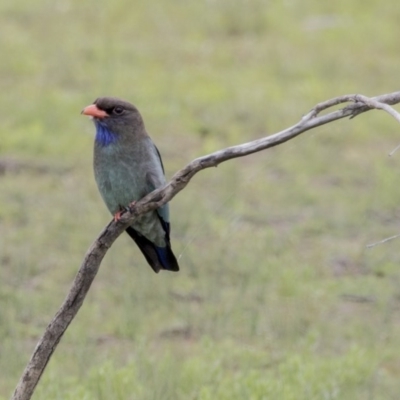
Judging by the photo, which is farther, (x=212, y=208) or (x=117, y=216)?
(x=212, y=208)

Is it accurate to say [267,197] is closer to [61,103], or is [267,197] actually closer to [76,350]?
[61,103]

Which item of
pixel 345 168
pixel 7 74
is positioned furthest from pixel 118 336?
pixel 7 74

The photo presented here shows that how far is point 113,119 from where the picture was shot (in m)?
4.71

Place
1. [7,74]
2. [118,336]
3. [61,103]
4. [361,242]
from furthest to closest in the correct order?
[7,74] → [61,103] → [361,242] → [118,336]

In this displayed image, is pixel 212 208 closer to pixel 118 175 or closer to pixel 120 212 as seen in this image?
pixel 118 175

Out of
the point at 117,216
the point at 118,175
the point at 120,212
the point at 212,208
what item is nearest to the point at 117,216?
the point at 117,216

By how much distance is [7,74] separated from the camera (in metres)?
11.3

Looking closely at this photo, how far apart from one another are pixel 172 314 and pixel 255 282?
722 millimetres

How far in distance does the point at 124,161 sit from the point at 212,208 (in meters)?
3.71

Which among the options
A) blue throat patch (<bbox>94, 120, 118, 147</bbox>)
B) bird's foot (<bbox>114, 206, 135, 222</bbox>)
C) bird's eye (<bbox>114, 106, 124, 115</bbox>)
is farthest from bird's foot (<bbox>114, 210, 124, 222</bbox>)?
bird's eye (<bbox>114, 106, 124, 115</bbox>)

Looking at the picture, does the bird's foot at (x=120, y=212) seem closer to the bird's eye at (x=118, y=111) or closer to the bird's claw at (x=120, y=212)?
the bird's claw at (x=120, y=212)

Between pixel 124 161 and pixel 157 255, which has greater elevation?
pixel 124 161

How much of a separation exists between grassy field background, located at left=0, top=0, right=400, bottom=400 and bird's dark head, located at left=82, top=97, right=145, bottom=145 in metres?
1.21

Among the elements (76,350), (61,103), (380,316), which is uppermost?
(61,103)
